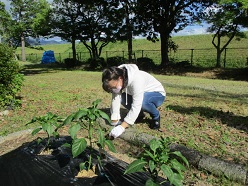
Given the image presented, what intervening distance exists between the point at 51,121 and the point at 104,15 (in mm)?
18081

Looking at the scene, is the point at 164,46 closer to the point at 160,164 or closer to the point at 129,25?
the point at 129,25

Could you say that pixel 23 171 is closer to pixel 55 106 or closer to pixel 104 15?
pixel 55 106

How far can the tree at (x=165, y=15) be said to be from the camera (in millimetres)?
16453

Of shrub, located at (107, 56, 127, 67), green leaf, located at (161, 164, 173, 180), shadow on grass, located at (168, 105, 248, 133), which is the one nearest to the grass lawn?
shadow on grass, located at (168, 105, 248, 133)

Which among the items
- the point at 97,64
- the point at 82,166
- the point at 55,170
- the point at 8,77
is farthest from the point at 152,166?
the point at 97,64

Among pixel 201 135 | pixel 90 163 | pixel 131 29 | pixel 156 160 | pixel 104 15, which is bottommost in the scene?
pixel 201 135

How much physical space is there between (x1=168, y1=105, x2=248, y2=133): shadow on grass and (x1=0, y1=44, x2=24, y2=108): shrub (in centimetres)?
325

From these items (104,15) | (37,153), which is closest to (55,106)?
(37,153)

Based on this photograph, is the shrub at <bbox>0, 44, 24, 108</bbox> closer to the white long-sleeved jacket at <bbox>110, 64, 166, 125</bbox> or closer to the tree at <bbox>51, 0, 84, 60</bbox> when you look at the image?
the white long-sleeved jacket at <bbox>110, 64, 166, 125</bbox>

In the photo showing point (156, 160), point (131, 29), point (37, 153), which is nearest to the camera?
point (156, 160)

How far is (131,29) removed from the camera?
1806 cm

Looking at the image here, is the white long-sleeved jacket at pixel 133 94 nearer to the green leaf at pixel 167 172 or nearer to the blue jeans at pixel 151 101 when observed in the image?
the blue jeans at pixel 151 101

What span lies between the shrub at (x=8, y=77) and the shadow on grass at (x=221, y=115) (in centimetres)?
325

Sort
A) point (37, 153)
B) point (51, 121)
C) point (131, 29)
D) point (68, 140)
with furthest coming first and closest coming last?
1. point (131, 29)
2. point (68, 140)
3. point (37, 153)
4. point (51, 121)
